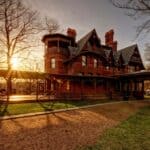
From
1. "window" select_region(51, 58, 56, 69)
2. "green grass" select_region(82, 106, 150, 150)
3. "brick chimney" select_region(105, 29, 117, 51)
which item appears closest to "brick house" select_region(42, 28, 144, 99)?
"window" select_region(51, 58, 56, 69)

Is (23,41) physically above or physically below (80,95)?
above

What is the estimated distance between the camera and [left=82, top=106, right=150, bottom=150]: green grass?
22.0ft

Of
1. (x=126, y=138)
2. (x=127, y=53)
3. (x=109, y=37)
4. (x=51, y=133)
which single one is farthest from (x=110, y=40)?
(x=51, y=133)

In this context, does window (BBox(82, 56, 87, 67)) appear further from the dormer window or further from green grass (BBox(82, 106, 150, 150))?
green grass (BBox(82, 106, 150, 150))

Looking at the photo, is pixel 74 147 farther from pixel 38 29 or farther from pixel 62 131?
pixel 38 29

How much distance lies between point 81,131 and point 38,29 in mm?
16250

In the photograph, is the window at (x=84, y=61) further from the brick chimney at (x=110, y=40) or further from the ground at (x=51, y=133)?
the ground at (x=51, y=133)

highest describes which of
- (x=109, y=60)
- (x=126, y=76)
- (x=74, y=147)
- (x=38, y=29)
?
(x=38, y=29)

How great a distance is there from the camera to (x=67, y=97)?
22359 millimetres

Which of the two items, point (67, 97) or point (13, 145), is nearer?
point (13, 145)

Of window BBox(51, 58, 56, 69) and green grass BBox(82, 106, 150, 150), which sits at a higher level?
window BBox(51, 58, 56, 69)

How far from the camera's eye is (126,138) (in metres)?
7.72

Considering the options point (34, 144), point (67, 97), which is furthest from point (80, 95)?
point (34, 144)

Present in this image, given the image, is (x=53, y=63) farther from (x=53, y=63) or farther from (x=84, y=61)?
(x=84, y=61)
